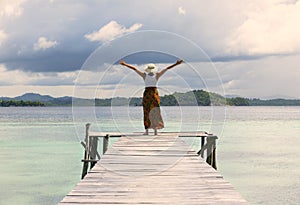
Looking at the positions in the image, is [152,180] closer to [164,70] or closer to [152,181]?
[152,181]

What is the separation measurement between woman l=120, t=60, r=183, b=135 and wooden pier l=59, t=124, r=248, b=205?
1061 millimetres

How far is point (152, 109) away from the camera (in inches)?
508

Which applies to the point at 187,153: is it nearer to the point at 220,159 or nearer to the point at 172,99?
the point at 172,99

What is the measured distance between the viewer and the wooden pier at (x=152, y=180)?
665cm

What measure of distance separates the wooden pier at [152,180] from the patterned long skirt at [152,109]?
104cm

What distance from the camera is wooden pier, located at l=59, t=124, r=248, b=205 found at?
6.65 metres

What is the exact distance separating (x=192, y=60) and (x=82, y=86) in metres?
2.15

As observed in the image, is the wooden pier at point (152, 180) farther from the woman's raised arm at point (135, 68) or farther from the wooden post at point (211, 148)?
the wooden post at point (211, 148)

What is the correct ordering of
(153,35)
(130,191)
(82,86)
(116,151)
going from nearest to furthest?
(130,191), (153,35), (82,86), (116,151)

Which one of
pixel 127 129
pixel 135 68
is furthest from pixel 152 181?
pixel 127 129

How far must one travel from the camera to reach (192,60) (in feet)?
32.6

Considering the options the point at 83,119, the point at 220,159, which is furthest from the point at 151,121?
the point at 220,159

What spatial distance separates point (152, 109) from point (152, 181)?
5.12 m

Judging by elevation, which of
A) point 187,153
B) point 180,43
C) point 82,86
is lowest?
point 187,153
